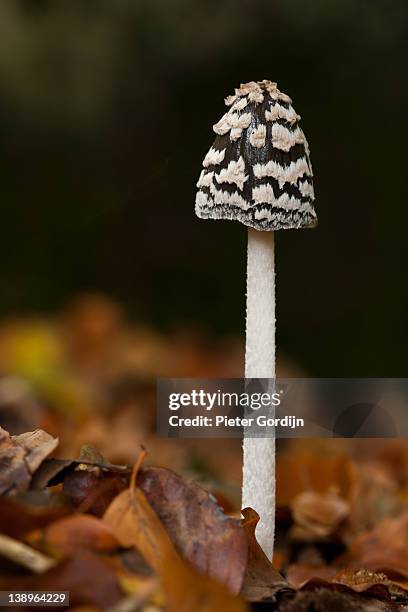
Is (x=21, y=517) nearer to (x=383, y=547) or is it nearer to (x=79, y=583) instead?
(x=79, y=583)

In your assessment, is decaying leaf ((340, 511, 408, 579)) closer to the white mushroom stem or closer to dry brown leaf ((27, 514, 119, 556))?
the white mushroom stem

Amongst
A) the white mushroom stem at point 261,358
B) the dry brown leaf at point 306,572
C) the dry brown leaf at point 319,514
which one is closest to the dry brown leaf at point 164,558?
the white mushroom stem at point 261,358

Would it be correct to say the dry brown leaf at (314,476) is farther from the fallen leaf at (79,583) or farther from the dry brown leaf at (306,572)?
the fallen leaf at (79,583)

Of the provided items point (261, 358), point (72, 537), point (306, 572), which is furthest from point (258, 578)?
point (306, 572)

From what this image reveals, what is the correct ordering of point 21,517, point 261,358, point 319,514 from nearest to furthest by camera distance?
point 21,517 < point 261,358 < point 319,514

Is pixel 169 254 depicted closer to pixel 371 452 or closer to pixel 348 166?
pixel 348 166
